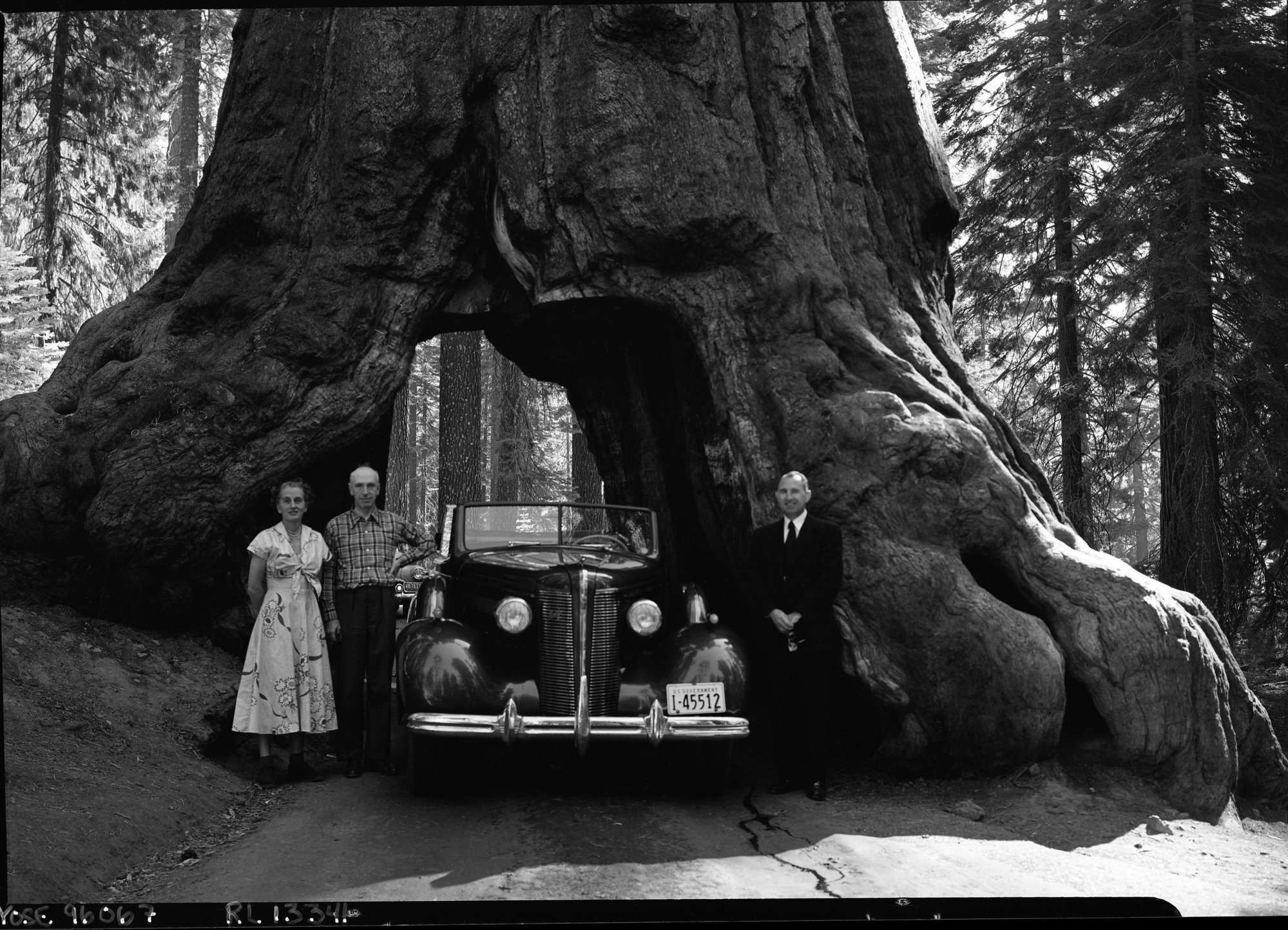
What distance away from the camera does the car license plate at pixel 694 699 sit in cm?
546

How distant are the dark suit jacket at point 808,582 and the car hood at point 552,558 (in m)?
0.81

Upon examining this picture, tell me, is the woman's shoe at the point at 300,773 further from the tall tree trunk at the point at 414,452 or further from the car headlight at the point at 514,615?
the tall tree trunk at the point at 414,452

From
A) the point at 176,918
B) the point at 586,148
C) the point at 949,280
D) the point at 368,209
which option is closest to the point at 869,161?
the point at 949,280

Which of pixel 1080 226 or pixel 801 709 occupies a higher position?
pixel 1080 226

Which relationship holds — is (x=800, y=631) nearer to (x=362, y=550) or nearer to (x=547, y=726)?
(x=547, y=726)

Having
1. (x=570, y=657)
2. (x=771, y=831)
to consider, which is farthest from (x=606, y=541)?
(x=771, y=831)

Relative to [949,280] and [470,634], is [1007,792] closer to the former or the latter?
[470,634]

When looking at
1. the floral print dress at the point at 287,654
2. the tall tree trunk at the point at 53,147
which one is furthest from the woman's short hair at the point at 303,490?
the tall tree trunk at the point at 53,147

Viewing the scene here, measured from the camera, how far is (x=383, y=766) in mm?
6391

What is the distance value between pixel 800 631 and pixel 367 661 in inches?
108

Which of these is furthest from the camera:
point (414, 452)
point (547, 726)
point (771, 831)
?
point (414, 452)

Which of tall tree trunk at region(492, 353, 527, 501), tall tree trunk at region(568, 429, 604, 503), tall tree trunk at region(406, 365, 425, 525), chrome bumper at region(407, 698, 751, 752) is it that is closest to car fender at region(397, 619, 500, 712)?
chrome bumper at region(407, 698, 751, 752)

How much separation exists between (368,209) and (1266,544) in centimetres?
871

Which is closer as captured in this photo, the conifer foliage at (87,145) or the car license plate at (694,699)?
the car license plate at (694,699)
